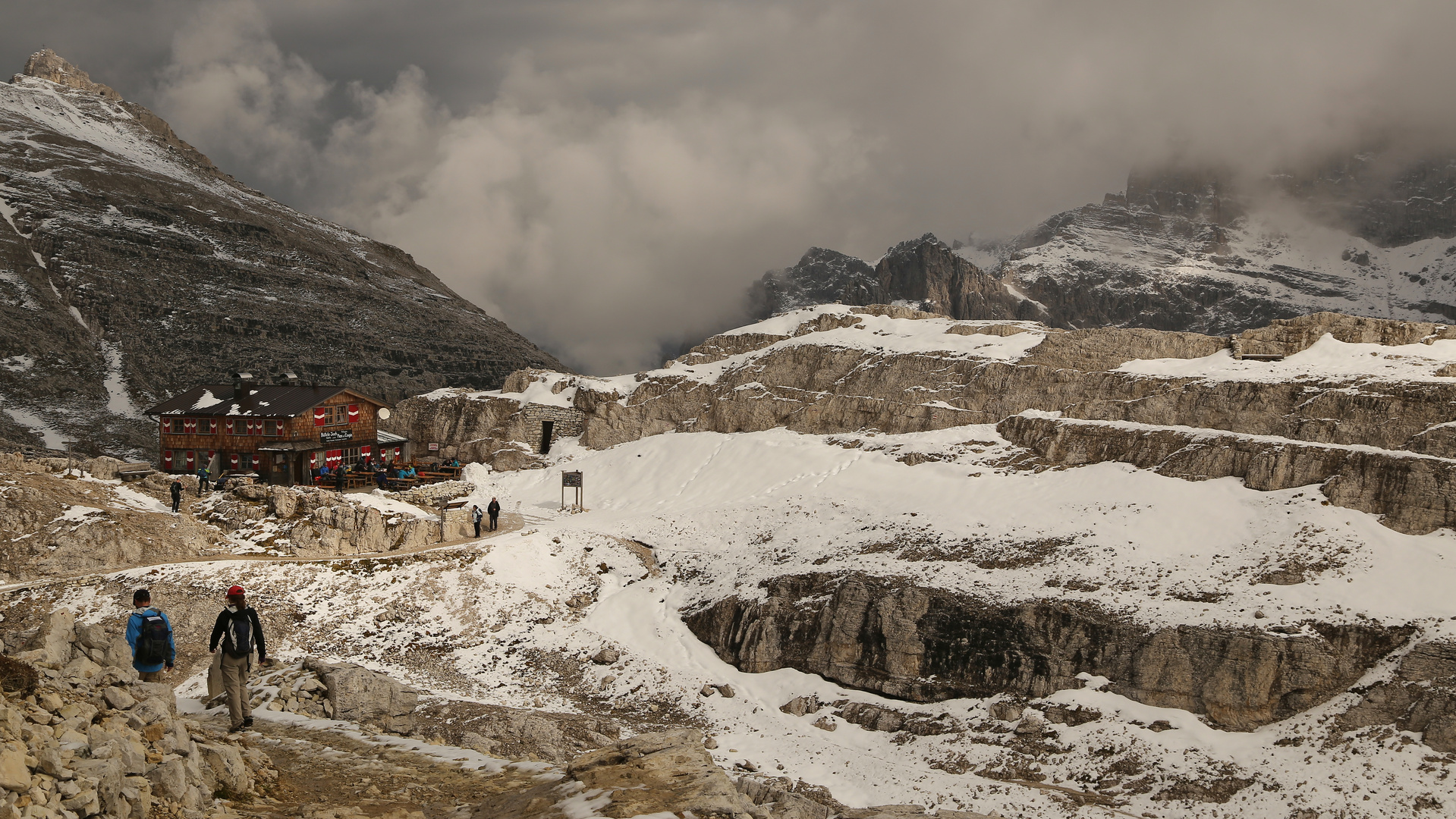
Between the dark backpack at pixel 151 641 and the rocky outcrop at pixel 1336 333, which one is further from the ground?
the rocky outcrop at pixel 1336 333

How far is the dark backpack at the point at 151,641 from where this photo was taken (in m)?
15.0

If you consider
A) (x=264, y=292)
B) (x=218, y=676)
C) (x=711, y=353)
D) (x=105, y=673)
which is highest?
(x=264, y=292)

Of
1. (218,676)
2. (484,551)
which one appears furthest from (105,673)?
(484,551)

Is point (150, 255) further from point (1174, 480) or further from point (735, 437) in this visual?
point (1174, 480)

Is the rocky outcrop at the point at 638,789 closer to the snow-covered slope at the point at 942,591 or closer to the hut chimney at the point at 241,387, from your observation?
the snow-covered slope at the point at 942,591

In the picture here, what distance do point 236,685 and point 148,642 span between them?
1.71m

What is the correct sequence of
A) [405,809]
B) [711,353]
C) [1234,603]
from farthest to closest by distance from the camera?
[711,353]
[1234,603]
[405,809]

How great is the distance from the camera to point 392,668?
1292 inches

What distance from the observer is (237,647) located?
15055mm

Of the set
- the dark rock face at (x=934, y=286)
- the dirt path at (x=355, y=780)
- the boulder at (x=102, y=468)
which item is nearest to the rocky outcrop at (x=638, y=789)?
the dirt path at (x=355, y=780)

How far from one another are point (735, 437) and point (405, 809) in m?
44.8

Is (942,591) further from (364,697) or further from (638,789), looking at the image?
(638,789)

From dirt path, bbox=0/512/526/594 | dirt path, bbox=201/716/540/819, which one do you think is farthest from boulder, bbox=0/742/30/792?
dirt path, bbox=0/512/526/594

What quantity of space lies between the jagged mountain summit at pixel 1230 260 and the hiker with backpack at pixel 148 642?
141385 millimetres
